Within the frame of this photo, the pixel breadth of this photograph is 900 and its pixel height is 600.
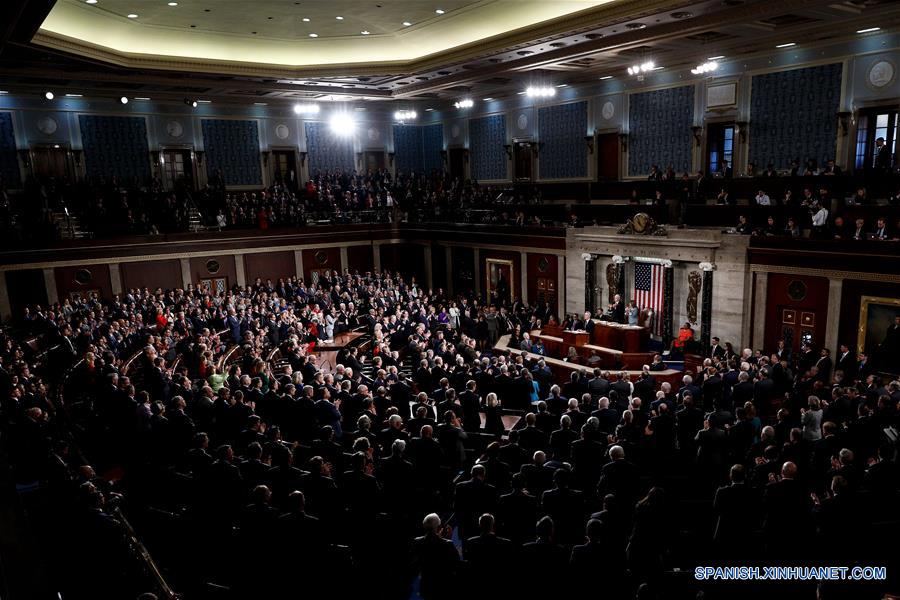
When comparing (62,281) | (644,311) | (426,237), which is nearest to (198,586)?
(644,311)

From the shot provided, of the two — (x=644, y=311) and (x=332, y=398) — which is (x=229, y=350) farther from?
(x=644, y=311)

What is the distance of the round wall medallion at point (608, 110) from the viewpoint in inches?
864

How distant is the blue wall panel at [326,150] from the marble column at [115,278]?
1007cm

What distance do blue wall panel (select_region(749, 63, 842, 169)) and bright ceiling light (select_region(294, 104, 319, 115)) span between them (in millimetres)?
17780

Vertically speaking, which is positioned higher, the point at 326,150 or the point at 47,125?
the point at 47,125

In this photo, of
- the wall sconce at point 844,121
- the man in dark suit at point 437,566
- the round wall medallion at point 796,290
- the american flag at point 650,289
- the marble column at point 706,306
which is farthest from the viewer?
the american flag at point 650,289

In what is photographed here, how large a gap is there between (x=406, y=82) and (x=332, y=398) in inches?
653

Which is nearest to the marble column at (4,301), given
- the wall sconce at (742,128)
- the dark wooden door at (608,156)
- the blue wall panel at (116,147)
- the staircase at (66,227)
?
the staircase at (66,227)

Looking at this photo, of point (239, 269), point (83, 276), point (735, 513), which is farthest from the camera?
point (239, 269)

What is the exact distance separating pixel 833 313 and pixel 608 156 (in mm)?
10255

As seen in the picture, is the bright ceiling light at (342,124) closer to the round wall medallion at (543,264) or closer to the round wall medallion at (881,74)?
the round wall medallion at (543,264)

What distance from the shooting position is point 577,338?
661 inches

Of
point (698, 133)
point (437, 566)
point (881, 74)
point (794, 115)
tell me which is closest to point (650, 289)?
point (698, 133)

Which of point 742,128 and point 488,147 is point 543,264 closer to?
point 742,128
